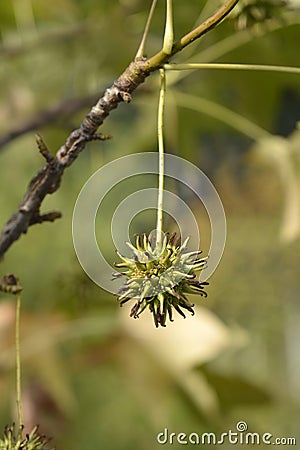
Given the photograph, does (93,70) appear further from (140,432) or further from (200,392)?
(140,432)

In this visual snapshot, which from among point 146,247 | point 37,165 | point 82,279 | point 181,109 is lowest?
point 146,247

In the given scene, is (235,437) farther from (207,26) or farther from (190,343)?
(207,26)

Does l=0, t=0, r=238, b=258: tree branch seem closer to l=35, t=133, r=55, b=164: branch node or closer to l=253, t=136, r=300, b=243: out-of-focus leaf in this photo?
l=35, t=133, r=55, b=164: branch node

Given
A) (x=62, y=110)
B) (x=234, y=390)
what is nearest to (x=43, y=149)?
(x=62, y=110)

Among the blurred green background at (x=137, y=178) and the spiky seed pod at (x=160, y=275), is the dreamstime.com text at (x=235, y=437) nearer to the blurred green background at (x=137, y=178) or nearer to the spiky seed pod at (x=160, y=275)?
the blurred green background at (x=137, y=178)

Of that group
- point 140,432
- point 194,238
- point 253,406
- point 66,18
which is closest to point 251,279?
point 140,432

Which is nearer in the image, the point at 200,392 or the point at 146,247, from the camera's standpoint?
the point at 146,247
